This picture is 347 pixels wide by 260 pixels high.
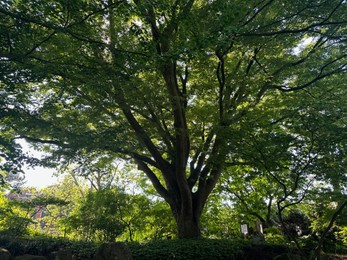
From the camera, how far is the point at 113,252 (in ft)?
16.0

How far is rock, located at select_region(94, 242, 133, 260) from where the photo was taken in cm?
485

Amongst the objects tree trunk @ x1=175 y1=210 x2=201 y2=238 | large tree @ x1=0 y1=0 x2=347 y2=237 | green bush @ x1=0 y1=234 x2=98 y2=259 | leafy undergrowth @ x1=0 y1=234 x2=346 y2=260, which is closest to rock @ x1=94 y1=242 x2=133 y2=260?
leafy undergrowth @ x1=0 y1=234 x2=346 y2=260

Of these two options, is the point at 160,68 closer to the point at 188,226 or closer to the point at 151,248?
the point at 151,248

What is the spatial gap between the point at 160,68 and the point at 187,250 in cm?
419

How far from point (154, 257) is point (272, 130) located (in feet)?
12.7

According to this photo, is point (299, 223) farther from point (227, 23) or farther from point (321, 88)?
point (227, 23)

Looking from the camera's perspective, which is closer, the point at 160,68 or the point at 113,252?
the point at 160,68

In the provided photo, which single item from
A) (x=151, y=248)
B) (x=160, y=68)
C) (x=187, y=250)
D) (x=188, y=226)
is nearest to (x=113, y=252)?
(x=151, y=248)

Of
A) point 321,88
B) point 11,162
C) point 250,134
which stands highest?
point 321,88

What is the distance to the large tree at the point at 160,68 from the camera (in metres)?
3.89

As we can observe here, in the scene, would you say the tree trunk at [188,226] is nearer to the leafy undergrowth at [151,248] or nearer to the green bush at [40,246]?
the leafy undergrowth at [151,248]

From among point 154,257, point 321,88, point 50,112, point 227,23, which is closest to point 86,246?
point 154,257

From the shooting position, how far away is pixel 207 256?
20.2ft

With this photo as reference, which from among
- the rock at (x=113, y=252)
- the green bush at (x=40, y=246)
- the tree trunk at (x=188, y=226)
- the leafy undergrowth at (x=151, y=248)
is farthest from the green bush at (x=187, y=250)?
the green bush at (x=40, y=246)
